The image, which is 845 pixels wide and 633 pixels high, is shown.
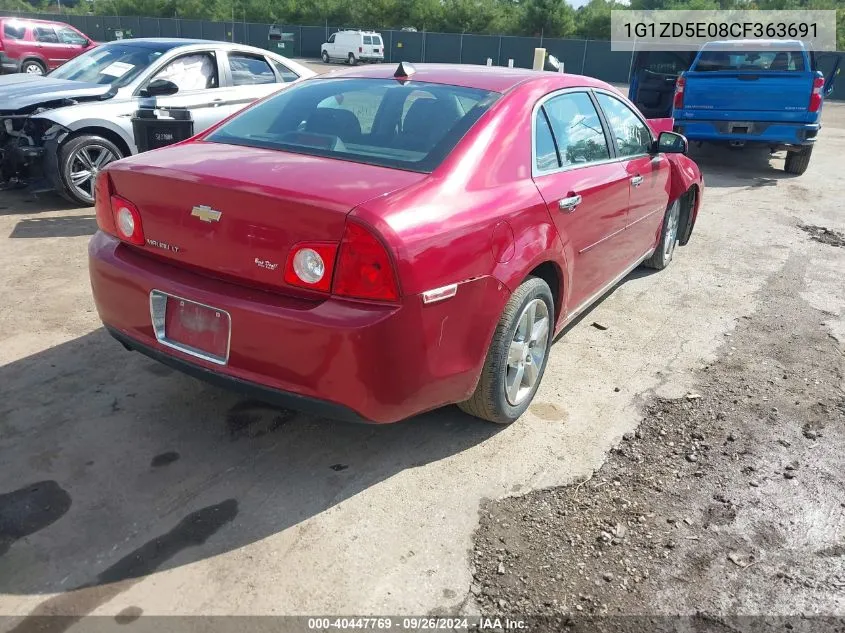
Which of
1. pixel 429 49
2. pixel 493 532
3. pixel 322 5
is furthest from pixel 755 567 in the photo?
pixel 322 5

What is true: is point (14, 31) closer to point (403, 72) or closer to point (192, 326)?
point (403, 72)

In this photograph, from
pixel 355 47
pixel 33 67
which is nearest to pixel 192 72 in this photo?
pixel 33 67

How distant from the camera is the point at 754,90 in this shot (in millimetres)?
10203

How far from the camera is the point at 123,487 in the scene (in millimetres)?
2869

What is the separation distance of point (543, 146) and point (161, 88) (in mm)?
4677

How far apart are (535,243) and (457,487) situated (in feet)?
3.72

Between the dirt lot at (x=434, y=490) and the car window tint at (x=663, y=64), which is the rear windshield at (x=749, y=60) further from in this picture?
the dirt lot at (x=434, y=490)

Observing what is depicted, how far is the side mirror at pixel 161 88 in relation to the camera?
6.69 m

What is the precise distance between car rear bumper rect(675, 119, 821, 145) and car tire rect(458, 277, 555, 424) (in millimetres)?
8362

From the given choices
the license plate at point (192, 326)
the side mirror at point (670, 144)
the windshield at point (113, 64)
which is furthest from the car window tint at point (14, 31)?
the license plate at point (192, 326)

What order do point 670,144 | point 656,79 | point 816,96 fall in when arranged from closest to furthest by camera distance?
1. point 670,144
2. point 816,96
3. point 656,79

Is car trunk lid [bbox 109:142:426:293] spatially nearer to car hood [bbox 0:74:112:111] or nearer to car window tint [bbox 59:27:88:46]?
car hood [bbox 0:74:112:111]

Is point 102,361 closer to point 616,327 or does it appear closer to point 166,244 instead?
point 166,244

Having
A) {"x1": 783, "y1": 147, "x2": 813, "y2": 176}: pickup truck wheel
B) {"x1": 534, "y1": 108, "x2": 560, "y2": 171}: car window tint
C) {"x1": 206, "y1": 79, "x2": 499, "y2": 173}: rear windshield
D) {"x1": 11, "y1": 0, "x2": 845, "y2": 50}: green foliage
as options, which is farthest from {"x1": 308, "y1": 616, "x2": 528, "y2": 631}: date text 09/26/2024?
{"x1": 11, "y1": 0, "x2": 845, "y2": 50}: green foliage
